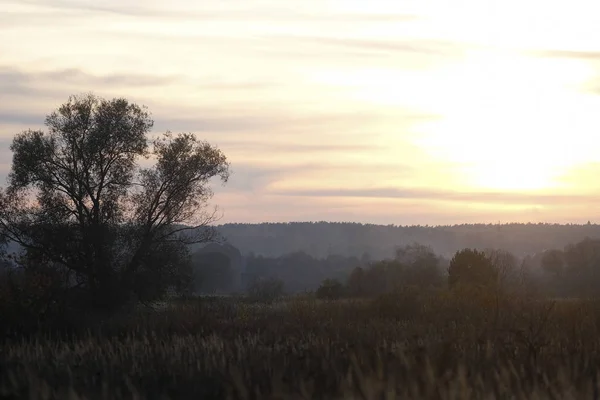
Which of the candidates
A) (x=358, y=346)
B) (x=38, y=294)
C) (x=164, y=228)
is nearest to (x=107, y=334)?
(x=38, y=294)

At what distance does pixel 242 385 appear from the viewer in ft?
27.2

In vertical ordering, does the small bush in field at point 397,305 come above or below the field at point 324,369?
below

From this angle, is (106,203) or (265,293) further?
(265,293)

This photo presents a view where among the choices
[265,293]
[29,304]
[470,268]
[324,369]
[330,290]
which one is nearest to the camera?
[324,369]

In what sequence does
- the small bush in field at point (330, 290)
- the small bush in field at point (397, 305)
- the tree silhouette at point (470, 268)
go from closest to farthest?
the small bush in field at point (397, 305) → the tree silhouette at point (470, 268) → the small bush in field at point (330, 290)

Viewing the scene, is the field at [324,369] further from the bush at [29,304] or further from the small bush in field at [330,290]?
the small bush in field at [330,290]

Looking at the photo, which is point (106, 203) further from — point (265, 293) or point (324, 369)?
point (324, 369)

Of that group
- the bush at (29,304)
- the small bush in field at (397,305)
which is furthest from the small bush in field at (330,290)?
the bush at (29,304)

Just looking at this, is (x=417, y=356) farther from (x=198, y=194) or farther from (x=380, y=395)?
(x=198, y=194)

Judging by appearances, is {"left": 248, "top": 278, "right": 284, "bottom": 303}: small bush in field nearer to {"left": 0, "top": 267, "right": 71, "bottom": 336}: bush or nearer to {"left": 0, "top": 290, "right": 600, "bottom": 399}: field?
{"left": 0, "top": 267, "right": 71, "bottom": 336}: bush

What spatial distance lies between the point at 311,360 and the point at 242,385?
6.22 ft

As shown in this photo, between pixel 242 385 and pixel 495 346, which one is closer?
pixel 242 385

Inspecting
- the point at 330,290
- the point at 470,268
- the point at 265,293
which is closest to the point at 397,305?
the point at 470,268

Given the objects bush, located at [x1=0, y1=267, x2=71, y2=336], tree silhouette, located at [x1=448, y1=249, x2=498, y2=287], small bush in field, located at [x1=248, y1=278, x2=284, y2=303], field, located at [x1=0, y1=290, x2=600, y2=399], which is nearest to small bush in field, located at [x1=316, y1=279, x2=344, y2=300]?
small bush in field, located at [x1=248, y1=278, x2=284, y2=303]
